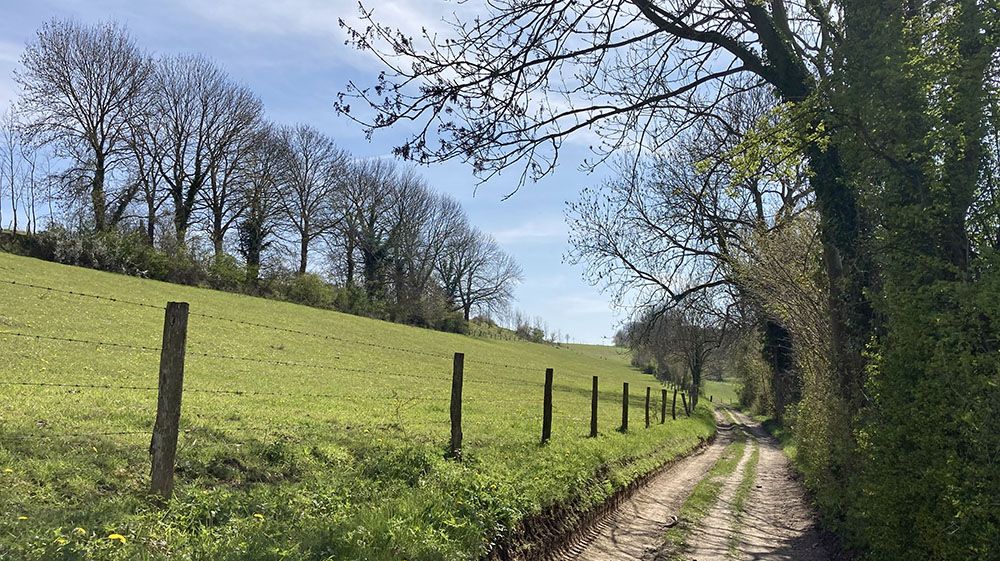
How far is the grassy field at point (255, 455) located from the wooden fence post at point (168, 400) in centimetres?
26

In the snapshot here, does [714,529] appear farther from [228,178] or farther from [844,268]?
[228,178]

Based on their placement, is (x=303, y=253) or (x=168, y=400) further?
(x=303, y=253)

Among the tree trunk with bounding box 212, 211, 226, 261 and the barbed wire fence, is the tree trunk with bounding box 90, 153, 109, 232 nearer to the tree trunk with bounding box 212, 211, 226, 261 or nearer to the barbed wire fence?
the tree trunk with bounding box 212, 211, 226, 261

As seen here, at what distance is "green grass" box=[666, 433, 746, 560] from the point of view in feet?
26.9

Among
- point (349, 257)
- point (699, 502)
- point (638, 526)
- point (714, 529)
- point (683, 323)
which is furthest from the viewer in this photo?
point (349, 257)

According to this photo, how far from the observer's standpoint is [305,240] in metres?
52.6

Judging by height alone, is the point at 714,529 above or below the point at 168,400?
below

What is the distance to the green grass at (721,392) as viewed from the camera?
76.6 m

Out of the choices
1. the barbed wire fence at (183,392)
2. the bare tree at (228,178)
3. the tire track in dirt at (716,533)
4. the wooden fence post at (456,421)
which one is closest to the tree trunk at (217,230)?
the bare tree at (228,178)

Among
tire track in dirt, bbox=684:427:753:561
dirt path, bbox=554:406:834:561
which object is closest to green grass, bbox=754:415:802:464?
dirt path, bbox=554:406:834:561

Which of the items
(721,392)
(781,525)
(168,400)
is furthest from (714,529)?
(721,392)

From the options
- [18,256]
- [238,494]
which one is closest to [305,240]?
[18,256]

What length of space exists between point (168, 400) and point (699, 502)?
959 centimetres

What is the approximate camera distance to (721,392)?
8794 centimetres
